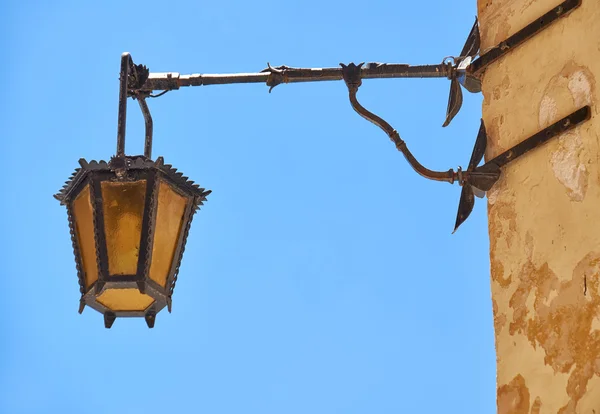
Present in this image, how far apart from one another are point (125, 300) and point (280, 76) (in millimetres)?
957

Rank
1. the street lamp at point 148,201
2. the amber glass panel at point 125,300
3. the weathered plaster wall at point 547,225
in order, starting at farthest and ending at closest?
the amber glass panel at point 125,300 < the street lamp at point 148,201 < the weathered plaster wall at point 547,225

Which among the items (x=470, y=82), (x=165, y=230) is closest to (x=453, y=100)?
(x=470, y=82)

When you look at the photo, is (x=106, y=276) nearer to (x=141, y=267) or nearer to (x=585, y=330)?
(x=141, y=267)

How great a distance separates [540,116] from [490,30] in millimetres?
518

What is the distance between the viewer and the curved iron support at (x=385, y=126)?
3842 mm

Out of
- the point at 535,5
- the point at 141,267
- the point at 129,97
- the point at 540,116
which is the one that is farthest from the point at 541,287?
the point at 129,97

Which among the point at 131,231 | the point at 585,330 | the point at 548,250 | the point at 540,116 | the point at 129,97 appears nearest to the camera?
the point at 585,330

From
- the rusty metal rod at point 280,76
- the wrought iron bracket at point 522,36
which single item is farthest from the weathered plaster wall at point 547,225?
the rusty metal rod at point 280,76

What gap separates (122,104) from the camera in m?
3.98

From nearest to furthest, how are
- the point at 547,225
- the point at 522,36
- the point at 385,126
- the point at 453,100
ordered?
the point at 547,225 → the point at 522,36 → the point at 385,126 → the point at 453,100

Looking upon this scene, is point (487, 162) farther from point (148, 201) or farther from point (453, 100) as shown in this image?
point (148, 201)

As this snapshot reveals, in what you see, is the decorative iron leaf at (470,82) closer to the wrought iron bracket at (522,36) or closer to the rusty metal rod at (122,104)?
the wrought iron bracket at (522,36)

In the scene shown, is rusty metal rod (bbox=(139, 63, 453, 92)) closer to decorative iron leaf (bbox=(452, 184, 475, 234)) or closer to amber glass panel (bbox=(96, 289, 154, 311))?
decorative iron leaf (bbox=(452, 184, 475, 234))

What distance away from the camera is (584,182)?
3.22 metres
